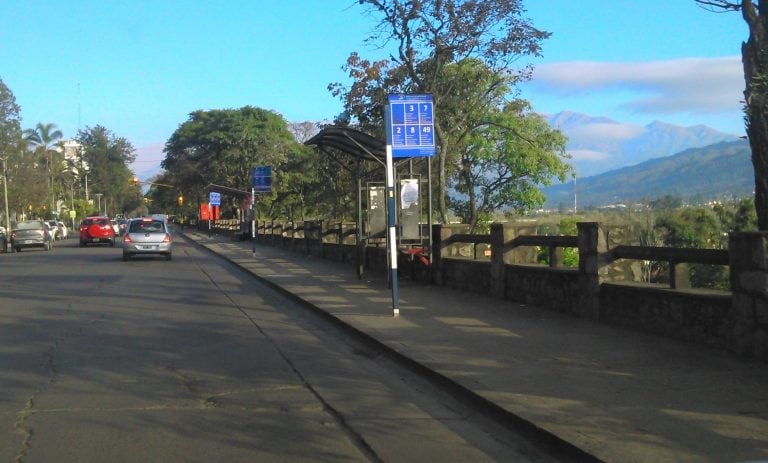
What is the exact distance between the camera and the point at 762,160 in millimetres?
8352

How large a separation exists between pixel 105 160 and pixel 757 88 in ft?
482

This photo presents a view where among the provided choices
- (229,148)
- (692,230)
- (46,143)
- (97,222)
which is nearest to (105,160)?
(46,143)

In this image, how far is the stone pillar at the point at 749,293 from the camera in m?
7.80

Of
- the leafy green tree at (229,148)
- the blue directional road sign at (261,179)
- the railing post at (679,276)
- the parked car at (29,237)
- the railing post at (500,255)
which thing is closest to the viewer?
the railing post at (679,276)

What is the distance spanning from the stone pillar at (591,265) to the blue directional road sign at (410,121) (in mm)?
3784

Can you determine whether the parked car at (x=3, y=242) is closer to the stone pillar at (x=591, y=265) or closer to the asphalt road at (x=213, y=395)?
the asphalt road at (x=213, y=395)

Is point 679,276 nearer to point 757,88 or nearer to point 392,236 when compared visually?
point 757,88

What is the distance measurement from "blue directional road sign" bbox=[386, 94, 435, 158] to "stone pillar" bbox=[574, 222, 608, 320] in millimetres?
3784

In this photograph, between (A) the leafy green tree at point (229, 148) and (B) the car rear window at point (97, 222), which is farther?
(A) the leafy green tree at point (229, 148)

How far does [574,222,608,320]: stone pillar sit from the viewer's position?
10742mm

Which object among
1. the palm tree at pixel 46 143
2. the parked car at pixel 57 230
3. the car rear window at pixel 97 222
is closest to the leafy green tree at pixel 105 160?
the palm tree at pixel 46 143

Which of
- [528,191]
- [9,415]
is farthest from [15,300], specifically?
[528,191]

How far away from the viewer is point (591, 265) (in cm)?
1084

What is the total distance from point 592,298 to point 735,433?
5.36 m
